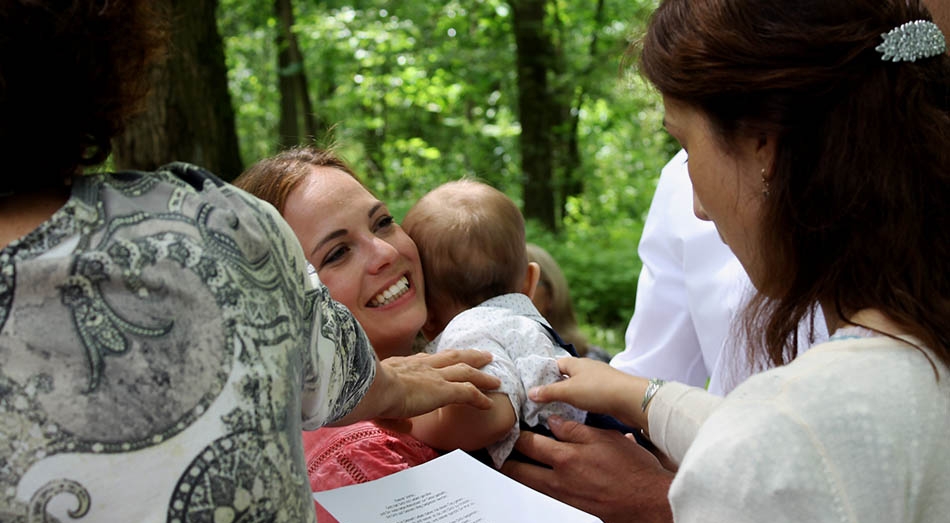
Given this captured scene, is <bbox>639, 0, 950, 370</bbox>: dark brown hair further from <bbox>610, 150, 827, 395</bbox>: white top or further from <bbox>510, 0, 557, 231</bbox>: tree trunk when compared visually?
<bbox>510, 0, 557, 231</bbox>: tree trunk

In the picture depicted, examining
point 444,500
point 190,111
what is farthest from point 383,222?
point 190,111

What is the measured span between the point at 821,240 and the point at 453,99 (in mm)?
12400

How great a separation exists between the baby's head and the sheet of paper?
0.72 m

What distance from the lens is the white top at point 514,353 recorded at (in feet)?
7.50

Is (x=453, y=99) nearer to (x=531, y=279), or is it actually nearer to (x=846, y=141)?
(x=531, y=279)

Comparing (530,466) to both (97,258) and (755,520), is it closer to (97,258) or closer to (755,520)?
(755,520)

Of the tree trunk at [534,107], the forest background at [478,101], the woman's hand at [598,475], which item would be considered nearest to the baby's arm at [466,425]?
the woman's hand at [598,475]

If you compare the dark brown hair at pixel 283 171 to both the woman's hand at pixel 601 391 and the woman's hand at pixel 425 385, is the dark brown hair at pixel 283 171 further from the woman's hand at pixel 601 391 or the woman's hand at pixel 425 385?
the woman's hand at pixel 601 391

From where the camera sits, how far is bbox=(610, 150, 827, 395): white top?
278 centimetres

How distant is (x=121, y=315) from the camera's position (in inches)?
44.0

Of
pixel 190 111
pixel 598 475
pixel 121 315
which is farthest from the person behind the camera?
pixel 190 111

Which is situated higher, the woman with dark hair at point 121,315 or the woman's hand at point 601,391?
the woman with dark hair at point 121,315

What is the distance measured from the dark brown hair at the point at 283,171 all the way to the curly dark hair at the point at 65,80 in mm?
1213

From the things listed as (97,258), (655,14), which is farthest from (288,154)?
(97,258)
